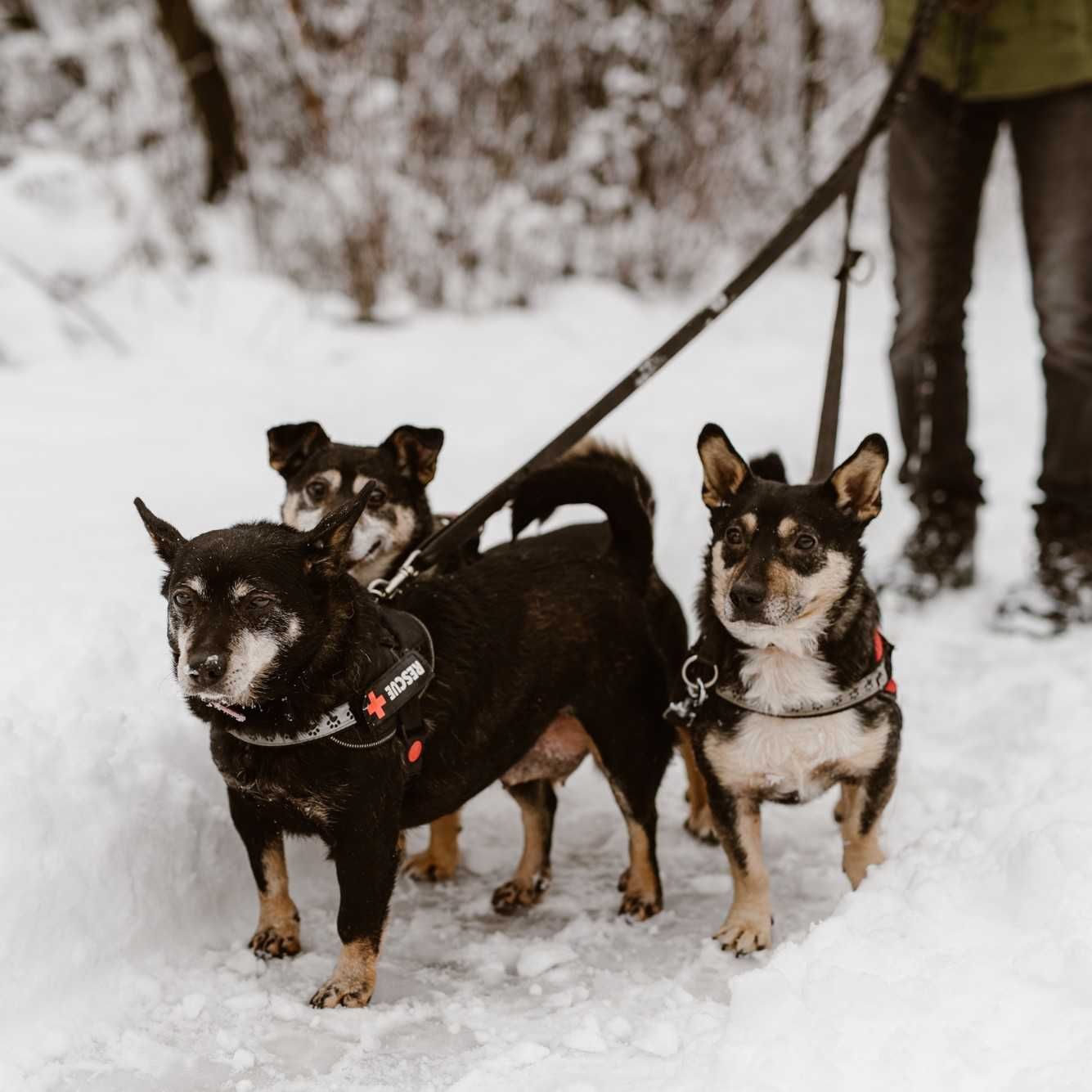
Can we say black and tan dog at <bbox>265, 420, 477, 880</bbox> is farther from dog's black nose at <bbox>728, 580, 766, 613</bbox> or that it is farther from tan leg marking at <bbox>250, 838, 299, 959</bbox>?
dog's black nose at <bbox>728, 580, 766, 613</bbox>

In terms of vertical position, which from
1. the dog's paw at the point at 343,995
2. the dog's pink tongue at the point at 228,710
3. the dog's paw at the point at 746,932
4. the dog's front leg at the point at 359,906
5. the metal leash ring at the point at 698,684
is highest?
the dog's pink tongue at the point at 228,710

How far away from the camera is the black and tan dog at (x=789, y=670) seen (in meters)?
3.02

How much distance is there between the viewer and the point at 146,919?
9.82 feet

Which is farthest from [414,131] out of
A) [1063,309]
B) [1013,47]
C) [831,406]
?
[831,406]


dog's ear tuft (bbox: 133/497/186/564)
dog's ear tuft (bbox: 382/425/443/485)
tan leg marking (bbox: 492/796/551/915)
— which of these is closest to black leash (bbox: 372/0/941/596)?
dog's ear tuft (bbox: 382/425/443/485)

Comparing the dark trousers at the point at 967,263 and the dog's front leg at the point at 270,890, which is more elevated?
the dark trousers at the point at 967,263

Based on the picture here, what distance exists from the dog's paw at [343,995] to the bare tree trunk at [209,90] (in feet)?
29.0

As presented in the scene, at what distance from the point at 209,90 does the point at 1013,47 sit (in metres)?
8.14

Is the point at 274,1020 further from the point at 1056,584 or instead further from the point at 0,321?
the point at 0,321

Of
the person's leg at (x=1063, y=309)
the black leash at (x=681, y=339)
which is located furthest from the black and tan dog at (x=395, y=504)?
the person's leg at (x=1063, y=309)

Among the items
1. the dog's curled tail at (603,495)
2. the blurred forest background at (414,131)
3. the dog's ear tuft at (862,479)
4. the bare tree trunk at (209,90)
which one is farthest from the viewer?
the bare tree trunk at (209,90)

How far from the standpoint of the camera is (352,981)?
113 inches

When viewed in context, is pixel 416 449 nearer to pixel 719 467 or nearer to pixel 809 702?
pixel 719 467

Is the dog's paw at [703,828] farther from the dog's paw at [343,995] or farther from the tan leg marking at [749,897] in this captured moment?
the dog's paw at [343,995]
